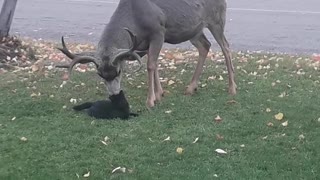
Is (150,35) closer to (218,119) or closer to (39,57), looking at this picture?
(218,119)

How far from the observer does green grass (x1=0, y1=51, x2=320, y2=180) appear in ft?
22.4

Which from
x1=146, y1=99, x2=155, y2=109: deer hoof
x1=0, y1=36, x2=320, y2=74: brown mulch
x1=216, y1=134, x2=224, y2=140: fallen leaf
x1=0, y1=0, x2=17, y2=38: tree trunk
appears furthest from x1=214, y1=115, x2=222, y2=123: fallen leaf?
x1=0, y1=0, x2=17, y2=38: tree trunk

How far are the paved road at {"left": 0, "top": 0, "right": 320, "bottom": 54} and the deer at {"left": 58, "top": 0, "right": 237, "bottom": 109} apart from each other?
4.30 meters

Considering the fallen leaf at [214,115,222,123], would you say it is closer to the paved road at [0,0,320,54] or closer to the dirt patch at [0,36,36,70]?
the dirt patch at [0,36,36,70]

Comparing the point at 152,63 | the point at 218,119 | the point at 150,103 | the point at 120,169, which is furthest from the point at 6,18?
the point at 120,169

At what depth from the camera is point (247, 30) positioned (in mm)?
16938

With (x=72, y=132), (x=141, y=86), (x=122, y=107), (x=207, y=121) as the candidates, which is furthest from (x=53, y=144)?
(x=141, y=86)

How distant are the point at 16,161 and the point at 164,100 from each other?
9.15 ft

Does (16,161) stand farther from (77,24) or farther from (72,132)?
(77,24)

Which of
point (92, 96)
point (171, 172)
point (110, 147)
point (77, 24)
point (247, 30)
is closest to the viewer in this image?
point (171, 172)

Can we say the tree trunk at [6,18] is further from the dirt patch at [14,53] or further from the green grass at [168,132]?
the green grass at [168,132]

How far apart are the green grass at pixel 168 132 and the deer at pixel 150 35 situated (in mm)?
367

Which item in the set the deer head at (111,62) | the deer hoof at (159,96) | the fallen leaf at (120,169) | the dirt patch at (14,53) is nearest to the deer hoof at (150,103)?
the deer hoof at (159,96)

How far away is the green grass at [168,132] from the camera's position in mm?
6828
